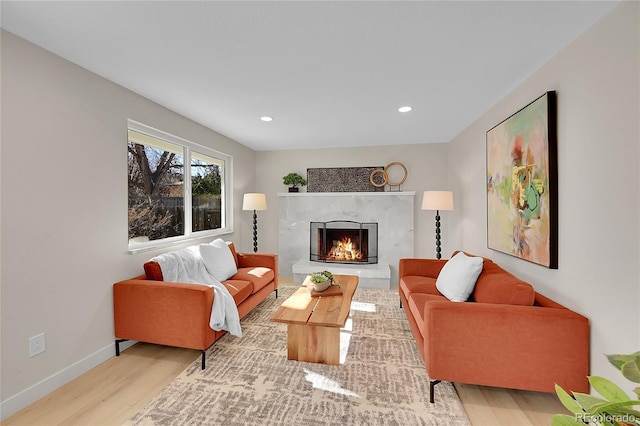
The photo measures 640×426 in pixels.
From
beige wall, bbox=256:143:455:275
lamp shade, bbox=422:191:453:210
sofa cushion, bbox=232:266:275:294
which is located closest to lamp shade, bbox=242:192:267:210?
beige wall, bbox=256:143:455:275

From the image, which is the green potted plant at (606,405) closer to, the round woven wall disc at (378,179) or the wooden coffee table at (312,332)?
the wooden coffee table at (312,332)

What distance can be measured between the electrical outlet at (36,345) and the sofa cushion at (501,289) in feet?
10.6

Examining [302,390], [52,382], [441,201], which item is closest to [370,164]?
[441,201]

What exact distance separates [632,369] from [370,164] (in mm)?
4470

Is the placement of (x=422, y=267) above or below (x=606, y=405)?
below

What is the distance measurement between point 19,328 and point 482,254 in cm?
415

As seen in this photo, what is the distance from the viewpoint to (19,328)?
1.85 m

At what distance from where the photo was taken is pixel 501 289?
Result: 6.80ft

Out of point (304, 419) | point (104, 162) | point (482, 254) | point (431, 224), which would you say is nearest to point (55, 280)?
point (104, 162)

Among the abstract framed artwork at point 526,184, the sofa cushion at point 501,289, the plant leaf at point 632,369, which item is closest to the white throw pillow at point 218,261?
the sofa cushion at point 501,289

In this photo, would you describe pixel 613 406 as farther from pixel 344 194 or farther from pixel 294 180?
pixel 294 180

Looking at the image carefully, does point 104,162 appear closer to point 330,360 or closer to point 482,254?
point 330,360

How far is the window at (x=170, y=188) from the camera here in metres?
2.93

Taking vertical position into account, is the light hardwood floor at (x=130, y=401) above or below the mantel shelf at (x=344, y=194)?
below
